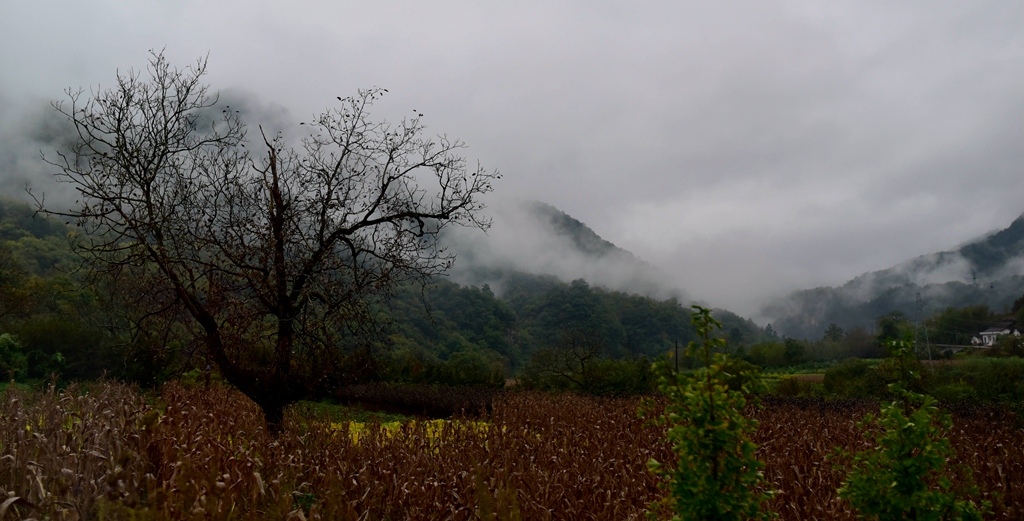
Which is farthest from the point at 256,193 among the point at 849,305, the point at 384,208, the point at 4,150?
the point at 849,305

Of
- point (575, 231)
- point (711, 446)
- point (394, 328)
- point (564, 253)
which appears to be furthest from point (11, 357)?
point (575, 231)

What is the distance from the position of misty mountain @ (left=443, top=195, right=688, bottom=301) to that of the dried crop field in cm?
10460

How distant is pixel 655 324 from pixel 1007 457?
4753 centimetres

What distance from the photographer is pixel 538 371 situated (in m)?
22.0

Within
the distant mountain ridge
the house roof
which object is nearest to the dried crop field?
the house roof

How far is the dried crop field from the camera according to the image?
3209mm

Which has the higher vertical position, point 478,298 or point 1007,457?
point 478,298

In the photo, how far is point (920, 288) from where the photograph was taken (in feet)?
431

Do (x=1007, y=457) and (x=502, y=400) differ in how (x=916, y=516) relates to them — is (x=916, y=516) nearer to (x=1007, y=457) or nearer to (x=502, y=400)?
(x=1007, y=457)

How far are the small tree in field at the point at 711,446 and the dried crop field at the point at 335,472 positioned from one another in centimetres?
80

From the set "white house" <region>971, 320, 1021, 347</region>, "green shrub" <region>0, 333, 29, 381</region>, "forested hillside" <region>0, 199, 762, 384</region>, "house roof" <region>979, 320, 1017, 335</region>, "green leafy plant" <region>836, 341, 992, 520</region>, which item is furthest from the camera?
"house roof" <region>979, 320, 1017, 335</region>

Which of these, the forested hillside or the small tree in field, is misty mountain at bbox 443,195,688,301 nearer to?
the forested hillside

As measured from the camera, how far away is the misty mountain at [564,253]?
120000mm

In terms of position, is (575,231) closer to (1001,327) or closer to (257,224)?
(1001,327)
